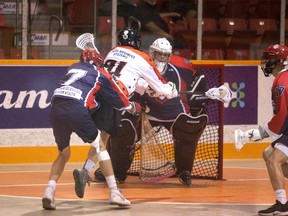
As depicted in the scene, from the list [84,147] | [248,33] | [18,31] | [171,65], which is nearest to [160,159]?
[171,65]

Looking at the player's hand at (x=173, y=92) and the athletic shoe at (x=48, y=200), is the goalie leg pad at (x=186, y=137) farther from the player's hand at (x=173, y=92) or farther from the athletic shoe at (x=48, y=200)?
the athletic shoe at (x=48, y=200)

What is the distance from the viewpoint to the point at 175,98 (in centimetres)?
1151

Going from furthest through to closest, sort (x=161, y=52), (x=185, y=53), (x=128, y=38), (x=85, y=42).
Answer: (x=185, y=53) < (x=161, y=52) < (x=85, y=42) < (x=128, y=38)

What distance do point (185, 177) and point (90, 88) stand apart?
2250 mm

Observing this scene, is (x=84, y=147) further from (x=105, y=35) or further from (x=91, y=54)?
(x=91, y=54)

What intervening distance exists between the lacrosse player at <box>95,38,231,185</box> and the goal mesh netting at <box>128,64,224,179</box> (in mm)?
230

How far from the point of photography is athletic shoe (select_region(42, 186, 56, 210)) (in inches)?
367

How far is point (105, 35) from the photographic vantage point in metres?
13.4

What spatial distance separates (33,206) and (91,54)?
140cm

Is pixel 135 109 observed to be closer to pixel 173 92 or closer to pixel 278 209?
pixel 173 92

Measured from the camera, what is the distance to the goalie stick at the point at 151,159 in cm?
1127

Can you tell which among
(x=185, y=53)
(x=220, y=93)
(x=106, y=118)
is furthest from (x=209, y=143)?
(x=106, y=118)

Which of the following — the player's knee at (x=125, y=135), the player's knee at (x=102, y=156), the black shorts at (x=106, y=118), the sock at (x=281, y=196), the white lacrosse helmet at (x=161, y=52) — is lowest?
the sock at (x=281, y=196)

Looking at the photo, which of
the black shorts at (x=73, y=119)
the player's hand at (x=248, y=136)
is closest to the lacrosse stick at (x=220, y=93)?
the player's hand at (x=248, y=136)
